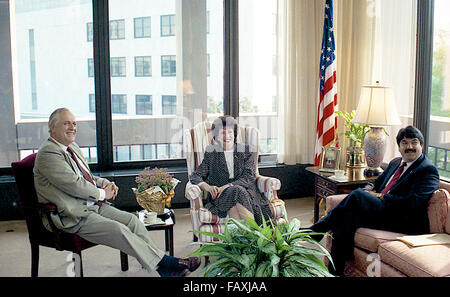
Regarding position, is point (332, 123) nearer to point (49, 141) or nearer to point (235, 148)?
point (235, 148)

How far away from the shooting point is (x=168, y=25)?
5055 millimetres

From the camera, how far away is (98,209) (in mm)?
3377

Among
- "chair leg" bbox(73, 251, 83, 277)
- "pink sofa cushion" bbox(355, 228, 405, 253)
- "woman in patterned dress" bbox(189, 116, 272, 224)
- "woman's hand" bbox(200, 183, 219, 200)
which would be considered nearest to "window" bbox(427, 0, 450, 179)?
"pink sofa cushion" bbox(355, 228, 405, 253)

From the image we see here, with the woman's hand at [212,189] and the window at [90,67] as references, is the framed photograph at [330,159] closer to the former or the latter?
the woman's hand at [212,189]

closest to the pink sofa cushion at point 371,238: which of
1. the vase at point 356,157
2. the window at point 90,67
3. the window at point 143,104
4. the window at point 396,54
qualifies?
→ the vase at point 356,157

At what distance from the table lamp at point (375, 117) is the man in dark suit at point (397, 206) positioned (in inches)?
25.4

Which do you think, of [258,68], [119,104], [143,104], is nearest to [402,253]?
[258,68]

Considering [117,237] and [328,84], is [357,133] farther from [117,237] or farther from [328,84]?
[117,237]

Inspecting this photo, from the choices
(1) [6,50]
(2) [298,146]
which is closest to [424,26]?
(2) [298,146]

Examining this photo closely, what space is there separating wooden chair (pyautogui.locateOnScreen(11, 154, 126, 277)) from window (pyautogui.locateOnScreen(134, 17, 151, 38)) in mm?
2223

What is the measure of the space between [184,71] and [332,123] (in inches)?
65.4

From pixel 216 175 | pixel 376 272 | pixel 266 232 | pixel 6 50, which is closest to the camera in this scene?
pixel 266 232

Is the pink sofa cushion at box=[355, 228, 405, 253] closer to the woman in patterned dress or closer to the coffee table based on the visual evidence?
the woman in patterned dress

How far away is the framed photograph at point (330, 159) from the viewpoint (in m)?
4.39
